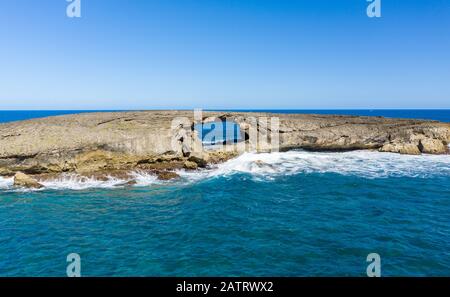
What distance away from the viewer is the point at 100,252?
697 inches

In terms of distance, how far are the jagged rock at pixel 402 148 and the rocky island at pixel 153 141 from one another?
115mm

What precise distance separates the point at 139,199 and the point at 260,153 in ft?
69.1

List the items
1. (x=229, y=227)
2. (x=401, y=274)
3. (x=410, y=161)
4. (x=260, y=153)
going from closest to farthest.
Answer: (x=401, y=274)
(x=229, y=227)
(x=410, y=161)
(x=260, y=153)

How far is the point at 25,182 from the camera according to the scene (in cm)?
3103

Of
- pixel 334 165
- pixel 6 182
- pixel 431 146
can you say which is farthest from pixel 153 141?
pixel 431 146

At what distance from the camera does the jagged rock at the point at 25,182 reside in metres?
30.8

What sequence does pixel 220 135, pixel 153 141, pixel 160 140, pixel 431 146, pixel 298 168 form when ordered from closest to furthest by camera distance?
pixel 298 168, pixel 153 141, pixel 160 140, pixel 431 146, pixel 220 135

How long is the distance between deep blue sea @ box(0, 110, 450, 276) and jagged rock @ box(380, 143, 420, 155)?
28.7ft

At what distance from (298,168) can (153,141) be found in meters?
16.1

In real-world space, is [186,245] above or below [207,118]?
below

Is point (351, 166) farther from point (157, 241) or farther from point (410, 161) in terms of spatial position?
point (157, 241)

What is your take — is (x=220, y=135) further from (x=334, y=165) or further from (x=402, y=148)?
(x=334, y=165)
